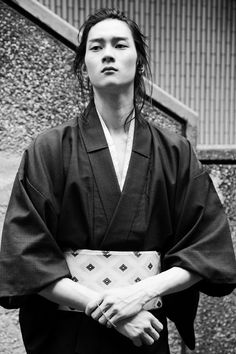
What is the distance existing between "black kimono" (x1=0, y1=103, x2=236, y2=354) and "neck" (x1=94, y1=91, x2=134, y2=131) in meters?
0.04

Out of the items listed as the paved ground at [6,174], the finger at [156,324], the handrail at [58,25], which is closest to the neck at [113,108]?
the finger at [156,324]

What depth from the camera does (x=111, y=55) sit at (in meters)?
3.23

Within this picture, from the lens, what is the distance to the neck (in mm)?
3305

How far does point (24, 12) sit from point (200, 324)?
2029 millimetres

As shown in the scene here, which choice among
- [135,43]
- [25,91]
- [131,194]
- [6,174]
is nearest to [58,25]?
[25,91]

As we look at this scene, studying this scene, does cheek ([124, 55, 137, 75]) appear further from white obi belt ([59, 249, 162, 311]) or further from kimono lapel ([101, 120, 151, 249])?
white obi belt ([59, 249, 162, 311])

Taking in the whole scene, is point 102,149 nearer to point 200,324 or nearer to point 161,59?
point 200,324

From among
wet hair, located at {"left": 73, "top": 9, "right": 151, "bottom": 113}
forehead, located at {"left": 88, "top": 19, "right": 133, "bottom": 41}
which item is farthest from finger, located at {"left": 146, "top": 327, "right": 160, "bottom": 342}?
forehead, located at {"left": 88, "top": 19, "right": 133, "bottom": 41}

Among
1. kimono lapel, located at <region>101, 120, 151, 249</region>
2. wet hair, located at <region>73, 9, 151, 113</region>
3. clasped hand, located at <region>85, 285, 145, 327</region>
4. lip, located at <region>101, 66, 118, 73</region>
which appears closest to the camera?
clasped hand, located at <region>85, 285, 145, 327</region>

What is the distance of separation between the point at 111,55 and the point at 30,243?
2.78ft

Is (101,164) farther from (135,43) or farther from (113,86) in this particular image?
(135,43)

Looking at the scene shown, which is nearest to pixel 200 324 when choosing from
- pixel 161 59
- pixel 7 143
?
pixel 7 143

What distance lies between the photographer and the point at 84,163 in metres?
3.19

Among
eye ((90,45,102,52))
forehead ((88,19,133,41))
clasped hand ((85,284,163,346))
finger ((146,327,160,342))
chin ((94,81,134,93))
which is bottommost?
finger ((146,327,160,342))
